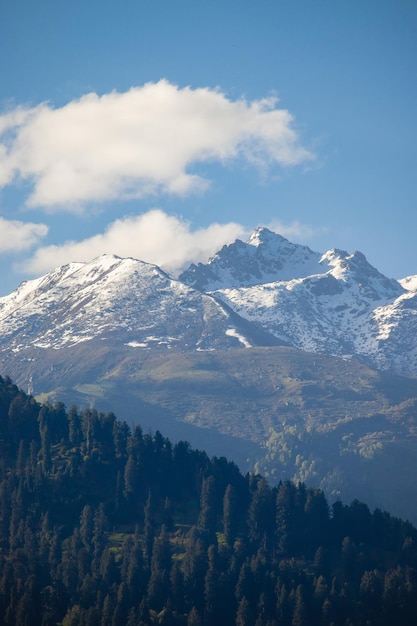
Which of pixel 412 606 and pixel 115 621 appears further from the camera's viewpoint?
pixel 412 606

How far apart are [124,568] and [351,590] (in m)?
40.4

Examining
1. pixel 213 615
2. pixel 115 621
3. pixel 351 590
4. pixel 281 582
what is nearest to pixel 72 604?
pixel 115 621

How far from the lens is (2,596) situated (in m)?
178

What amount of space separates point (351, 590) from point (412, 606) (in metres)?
11.8

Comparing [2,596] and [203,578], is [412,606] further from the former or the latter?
[2,596]

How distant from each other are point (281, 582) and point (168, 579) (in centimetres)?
1966

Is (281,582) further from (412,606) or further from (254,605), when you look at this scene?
(412,606)

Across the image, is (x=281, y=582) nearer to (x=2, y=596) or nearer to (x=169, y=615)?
(x=169, y=615)

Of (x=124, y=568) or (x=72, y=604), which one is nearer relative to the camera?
(x=72, y=604)

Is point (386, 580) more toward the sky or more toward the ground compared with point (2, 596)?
more toward the sky

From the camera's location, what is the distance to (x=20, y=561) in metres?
193

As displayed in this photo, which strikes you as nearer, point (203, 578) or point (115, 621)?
point (115, 621)

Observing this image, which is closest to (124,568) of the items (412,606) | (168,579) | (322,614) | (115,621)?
(168,579)

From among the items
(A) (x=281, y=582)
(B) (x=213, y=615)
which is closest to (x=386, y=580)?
(A) (x=281, y=582)
